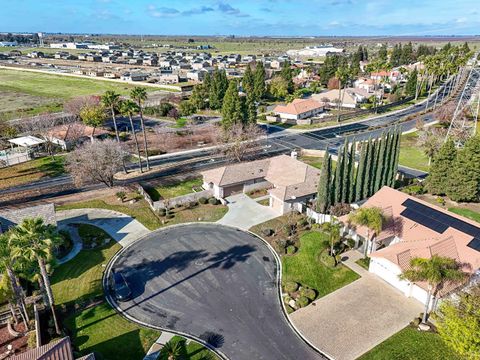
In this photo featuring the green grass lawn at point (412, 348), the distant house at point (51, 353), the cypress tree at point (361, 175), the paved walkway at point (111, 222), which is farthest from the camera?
the cypress tree at point (361, 175)

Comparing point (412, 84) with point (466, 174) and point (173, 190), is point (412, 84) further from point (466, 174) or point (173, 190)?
point (173, 190)

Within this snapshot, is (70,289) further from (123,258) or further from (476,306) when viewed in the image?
(476,306)

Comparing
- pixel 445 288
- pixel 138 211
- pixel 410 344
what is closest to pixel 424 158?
pixel 445 288

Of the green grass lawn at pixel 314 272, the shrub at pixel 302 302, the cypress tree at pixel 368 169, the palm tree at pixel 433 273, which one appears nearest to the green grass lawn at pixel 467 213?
the cypress tree at pixel 368 169

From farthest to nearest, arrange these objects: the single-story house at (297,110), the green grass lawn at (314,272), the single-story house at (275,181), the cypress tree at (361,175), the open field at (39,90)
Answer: the open field at (39,90) < the single-story house at (297,110) < the single-story house at (275,181) < the cypress tree at (361,175) < the green grass lawn at (314,272)

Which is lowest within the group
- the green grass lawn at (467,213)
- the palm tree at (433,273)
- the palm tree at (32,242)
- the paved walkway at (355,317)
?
the paved walkway at (355,317)

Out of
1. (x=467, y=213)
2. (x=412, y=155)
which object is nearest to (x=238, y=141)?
(x=412, y=155)

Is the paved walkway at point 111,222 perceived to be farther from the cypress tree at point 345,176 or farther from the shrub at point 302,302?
the cypress tree at point 345,176
